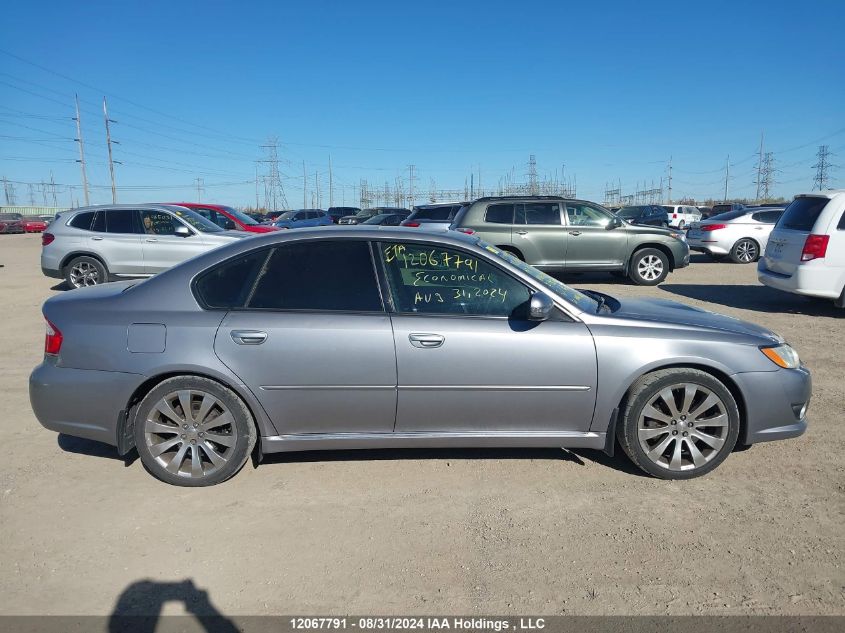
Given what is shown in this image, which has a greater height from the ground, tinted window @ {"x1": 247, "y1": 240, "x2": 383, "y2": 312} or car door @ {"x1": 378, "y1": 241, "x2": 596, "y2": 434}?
tinted window @ {"x1": 247, "y1": 240, "x2": 383, "y2": 312}

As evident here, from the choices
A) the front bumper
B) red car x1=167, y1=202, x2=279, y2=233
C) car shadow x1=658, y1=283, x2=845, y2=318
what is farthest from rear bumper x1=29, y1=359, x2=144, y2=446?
red car x1=167, y1=202, x2=279, y2=233

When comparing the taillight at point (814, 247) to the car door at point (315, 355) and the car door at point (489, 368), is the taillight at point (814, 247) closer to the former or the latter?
the car door at point (489, 368)

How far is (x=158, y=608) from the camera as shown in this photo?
273 cm

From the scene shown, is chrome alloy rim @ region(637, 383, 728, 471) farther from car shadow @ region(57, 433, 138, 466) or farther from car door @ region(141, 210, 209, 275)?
car door @ region(141, 210, 209, 275)

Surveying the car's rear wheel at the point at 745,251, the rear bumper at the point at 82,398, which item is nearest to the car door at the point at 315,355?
the rear bumper at the point at 82,398

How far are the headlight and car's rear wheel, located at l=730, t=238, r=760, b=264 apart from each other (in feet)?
45.7

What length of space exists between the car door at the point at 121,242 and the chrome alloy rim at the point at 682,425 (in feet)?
33.6

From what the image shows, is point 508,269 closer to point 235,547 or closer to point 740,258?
point 235,547

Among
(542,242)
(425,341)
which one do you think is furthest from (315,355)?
(542,242)

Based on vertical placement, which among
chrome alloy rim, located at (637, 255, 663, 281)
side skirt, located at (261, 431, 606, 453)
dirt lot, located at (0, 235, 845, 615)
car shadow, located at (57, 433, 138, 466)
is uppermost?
chrome alloy rim, located at (637, 255, 663, 281)

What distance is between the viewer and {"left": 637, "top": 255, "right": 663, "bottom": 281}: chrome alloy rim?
40.6ft

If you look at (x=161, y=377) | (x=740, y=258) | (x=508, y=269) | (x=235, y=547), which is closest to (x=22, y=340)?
(x=161, y=377)

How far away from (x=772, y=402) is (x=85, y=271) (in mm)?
11453

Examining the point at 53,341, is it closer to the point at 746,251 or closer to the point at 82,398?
the point at 82,398
